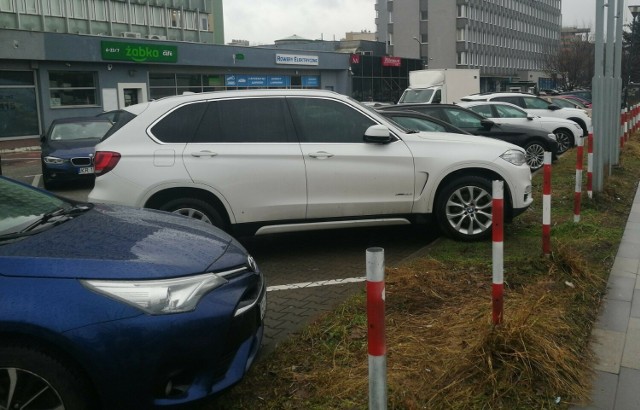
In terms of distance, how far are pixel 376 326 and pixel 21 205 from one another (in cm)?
237

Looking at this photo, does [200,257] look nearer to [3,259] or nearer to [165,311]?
[165,311]

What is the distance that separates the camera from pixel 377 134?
648cm

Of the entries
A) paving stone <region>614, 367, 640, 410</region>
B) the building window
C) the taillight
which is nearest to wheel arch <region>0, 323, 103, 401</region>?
paving stone <region>614, 367, 640, 410</region>

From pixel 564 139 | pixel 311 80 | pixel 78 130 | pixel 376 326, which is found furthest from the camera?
pixel 311 80

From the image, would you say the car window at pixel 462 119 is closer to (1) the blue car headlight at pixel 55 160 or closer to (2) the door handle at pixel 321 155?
(2) the door handle at pixel 321 155

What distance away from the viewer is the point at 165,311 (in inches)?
119

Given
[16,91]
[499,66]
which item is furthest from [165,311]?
[499,66]

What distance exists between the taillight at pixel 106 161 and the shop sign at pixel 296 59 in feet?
114

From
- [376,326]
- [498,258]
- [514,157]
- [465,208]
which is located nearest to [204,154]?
[465,208]

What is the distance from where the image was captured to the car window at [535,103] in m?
19.3

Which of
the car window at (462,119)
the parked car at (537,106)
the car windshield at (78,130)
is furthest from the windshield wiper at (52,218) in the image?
the parked car at (537,106)

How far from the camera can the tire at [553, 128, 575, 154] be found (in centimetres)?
1634

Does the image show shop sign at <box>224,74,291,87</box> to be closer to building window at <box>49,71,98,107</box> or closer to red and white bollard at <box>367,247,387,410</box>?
building window at <box>49,71,98,107</box>

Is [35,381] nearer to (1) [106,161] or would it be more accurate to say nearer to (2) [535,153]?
(1) [106,161]
